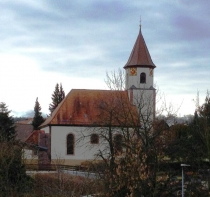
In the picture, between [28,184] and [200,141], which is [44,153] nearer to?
[200,141]

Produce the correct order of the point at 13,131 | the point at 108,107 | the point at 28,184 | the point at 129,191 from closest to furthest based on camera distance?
the point at 129,191, the point at 28,184, the point at 108,107, the point at 13,131

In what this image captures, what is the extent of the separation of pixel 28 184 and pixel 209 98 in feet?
49.2

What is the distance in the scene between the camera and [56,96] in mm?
78500

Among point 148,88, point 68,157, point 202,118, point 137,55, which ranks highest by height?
point 137,55

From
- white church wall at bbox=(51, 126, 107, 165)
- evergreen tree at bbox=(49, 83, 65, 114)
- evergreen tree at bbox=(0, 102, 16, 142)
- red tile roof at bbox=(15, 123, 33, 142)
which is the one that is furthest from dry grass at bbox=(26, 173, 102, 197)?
red tile roof at bbox=(15, 123, 33, 142)

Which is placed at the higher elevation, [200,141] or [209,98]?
[209,98]

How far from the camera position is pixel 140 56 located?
5012cm

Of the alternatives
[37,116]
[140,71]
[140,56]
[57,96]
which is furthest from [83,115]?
[57,96]

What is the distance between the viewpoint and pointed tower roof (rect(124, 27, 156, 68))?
4984 centimetres

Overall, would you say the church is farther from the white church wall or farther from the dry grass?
the dry grass

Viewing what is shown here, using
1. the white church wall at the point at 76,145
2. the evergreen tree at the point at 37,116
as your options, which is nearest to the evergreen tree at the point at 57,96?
the evergreen tree at the point at 37,116

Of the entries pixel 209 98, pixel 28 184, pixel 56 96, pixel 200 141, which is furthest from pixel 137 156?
A: pixel 56 96

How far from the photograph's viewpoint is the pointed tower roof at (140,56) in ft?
164

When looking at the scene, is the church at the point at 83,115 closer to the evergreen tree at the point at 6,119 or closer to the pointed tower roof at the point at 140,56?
the pointed tower roof at the point at 140,56
